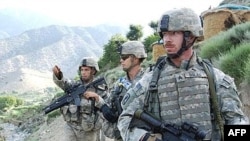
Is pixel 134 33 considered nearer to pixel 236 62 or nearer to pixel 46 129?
pixel 46 129

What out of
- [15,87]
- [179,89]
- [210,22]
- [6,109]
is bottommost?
[15,87]

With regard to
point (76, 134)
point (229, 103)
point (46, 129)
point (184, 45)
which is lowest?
point (46, 129)

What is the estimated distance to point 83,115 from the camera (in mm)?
5707

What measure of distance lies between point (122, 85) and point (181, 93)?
1.83 m

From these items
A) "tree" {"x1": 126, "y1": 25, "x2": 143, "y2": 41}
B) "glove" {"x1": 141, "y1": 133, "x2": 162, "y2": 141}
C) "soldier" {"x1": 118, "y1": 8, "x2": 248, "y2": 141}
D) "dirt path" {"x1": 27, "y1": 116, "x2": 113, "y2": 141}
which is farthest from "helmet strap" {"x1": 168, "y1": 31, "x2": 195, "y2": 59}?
"tree" {"x1": 126, "y1": 25, "x2": 143, "y2": 41}

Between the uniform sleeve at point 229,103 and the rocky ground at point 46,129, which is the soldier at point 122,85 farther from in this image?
the rocky ground at point 46,129

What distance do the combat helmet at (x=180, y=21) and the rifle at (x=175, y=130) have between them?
62 cm

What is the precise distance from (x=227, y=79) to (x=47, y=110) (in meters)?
3.19

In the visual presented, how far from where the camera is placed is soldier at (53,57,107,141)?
5633 millimetres

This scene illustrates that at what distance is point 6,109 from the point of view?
5753 centimetres

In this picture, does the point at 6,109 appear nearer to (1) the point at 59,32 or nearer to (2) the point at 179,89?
(2) the point at 179,89

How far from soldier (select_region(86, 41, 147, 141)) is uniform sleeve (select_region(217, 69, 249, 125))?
1.74 m

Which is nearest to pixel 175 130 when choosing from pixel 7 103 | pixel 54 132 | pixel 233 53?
pixel 233 53

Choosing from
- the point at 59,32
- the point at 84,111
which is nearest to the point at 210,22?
the point at 84,111
